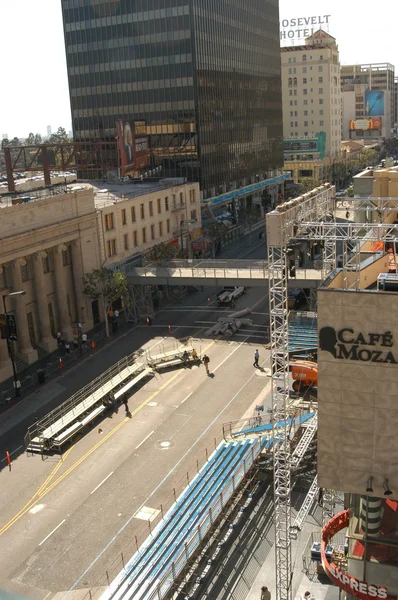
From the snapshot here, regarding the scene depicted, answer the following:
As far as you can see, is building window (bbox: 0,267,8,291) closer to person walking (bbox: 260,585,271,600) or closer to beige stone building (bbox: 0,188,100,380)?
beige stone building (bbox: 0,188,100,380)

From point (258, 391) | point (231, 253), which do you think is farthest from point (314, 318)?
point (231, 253)

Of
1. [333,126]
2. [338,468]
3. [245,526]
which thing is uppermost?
[333,126]

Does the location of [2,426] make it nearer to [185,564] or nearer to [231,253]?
[185,564]

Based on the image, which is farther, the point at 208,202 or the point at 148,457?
the point at 208,202

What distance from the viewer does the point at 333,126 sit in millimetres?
150875

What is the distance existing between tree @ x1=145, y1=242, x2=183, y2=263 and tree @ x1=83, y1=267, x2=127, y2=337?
29.8 feet

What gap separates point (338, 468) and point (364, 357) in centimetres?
371

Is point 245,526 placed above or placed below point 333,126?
below

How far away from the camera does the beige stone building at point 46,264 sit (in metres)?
48.7

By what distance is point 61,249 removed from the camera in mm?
54625

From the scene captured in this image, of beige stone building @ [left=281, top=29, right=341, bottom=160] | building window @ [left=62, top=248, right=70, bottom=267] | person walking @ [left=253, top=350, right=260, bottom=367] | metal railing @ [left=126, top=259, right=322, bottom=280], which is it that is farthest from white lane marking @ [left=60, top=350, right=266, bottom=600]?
beige stone building @ [left=281, top=29, right=341, bottom=160]

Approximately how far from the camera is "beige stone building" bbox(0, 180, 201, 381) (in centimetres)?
4897

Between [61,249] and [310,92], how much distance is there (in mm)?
108341

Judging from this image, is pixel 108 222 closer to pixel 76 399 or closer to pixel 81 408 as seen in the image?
pixel 76 399
